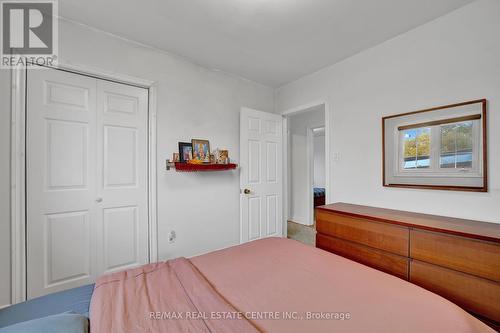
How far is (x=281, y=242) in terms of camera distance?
5.93ft

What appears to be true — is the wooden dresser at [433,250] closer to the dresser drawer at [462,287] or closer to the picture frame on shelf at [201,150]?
the dresser drawer at [462,287]

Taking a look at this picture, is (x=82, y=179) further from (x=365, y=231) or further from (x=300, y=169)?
(x=300, y=169)

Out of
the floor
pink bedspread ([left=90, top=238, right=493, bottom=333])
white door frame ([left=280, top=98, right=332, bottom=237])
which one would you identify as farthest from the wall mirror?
the floor

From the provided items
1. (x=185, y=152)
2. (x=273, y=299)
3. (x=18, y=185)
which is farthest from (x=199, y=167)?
(x=273, y=299)

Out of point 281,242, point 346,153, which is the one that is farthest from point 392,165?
point 281,242

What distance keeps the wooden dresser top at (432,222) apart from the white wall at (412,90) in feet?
0.44

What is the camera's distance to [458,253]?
1.42 metres

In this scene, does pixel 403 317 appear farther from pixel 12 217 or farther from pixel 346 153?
pixel 12 217

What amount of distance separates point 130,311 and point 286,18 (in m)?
2.34

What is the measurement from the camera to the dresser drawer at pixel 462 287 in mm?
1294

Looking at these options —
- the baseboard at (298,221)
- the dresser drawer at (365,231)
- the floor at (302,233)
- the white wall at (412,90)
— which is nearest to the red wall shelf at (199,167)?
the dresser drawer at (365,231)

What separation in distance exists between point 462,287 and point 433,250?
242 mm

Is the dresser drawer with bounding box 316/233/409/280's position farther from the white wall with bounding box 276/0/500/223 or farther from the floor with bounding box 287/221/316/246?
the floor with bounding box 287/221/316/246

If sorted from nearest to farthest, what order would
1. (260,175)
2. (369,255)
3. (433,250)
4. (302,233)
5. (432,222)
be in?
(433,250)
(432,222)
(369,255)
(260,175)
(302,233)
